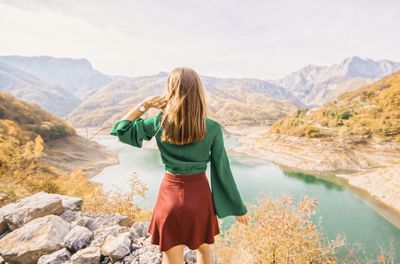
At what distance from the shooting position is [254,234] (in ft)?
27.6

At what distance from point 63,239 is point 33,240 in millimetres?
351

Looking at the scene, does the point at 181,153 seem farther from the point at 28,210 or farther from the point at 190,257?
the point at 28,210

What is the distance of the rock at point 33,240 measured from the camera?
10.4ft

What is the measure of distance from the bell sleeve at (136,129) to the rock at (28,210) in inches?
118

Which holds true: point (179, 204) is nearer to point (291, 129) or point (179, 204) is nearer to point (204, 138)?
point (204, 138)

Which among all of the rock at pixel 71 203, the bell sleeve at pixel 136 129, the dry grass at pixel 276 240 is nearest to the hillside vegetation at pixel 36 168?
the rock at pixel 71 203

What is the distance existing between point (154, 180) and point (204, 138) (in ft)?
90.9

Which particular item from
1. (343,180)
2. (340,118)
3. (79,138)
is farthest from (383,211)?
(79,138)

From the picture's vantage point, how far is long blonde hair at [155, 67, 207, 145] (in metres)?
1.71

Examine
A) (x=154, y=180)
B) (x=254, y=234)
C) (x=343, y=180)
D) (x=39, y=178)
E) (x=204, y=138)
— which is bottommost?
(x=154, y=180)

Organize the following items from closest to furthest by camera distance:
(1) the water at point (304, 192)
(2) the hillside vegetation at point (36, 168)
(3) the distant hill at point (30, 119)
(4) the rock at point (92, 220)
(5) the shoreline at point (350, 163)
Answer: (4) the rock at point (92, 220) → (2) the hillside vegetation at point (36, 168) → (1) the water at point (304, 192) → (5) the shoreline at point (350, 163) → (3) the distant hill at point (30, 119)

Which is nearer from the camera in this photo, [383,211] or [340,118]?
[383,211]

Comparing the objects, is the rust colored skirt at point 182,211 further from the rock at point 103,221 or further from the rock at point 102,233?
the rock at point 103,221

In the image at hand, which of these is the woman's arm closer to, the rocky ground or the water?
the rocky ground
